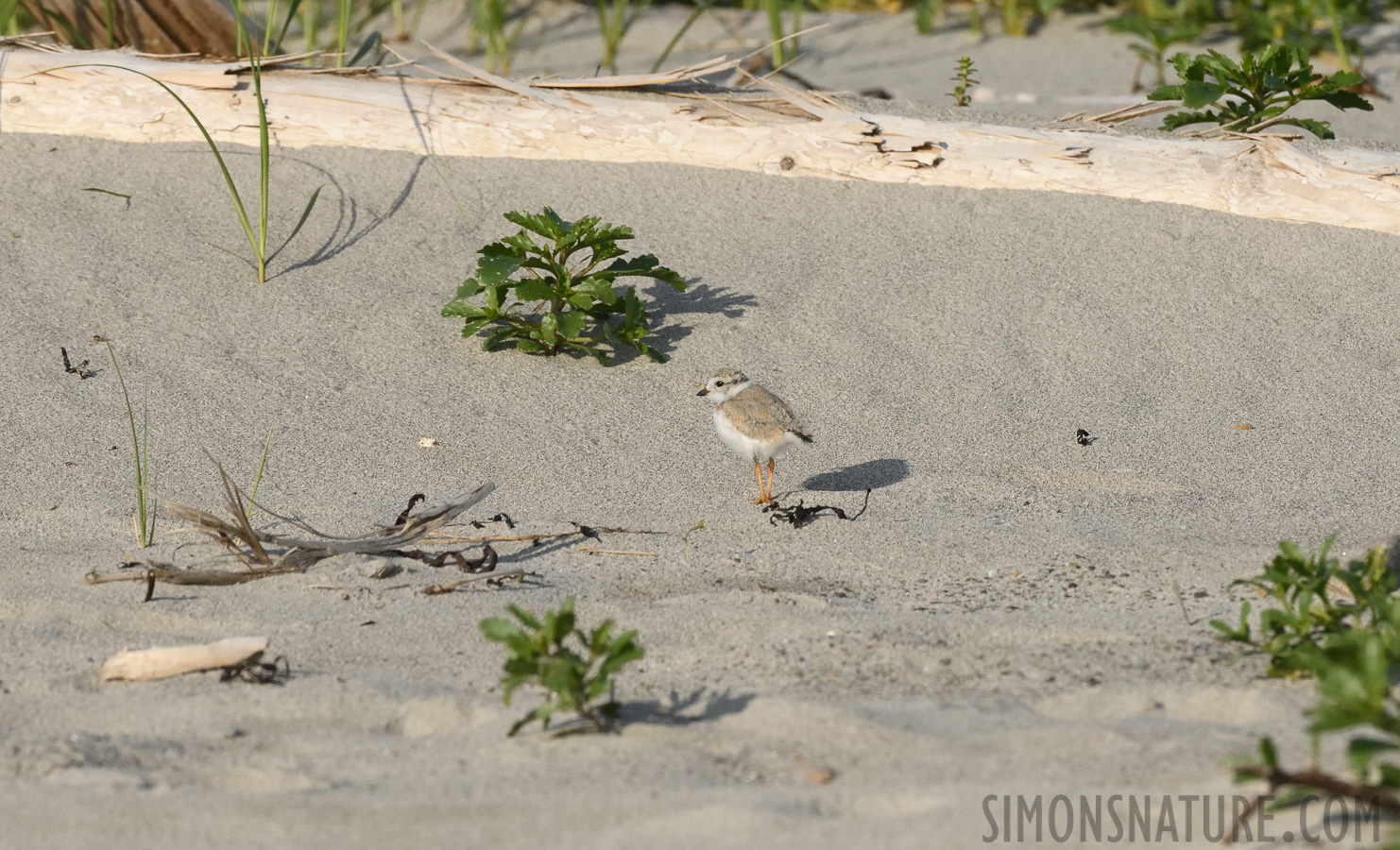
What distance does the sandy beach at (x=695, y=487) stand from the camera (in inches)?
100

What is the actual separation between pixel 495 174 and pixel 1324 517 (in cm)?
395

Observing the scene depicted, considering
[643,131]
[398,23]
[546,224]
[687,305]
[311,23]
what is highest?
[311,23]

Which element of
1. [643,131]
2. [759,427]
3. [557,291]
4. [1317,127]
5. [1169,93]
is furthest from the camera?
[643,131]

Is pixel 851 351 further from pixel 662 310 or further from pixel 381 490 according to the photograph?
pixel 381 490

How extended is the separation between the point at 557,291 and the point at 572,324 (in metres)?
0.17

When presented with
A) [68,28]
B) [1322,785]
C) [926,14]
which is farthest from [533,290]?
[926,14]

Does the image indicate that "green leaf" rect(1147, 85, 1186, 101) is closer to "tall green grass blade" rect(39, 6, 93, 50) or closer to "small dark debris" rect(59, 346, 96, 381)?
"small dark debris" rect(59, 346, 96, 381)

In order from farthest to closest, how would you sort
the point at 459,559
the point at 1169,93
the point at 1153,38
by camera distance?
the point at 1153,38 → the point at 1169,93 → the point at 459,559

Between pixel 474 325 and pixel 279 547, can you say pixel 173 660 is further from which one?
pixel 474 325

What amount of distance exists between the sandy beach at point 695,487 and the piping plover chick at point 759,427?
186mm

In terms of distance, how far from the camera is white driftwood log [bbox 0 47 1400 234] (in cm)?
617

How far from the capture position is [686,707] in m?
2.88

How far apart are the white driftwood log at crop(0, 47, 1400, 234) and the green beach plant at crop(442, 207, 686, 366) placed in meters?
1.16

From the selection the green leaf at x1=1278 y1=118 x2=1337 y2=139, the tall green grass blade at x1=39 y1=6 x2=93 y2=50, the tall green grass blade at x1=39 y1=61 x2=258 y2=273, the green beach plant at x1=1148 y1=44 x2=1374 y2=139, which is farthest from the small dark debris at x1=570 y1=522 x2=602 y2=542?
the tall green grass blade at x1=39 y1=6 x2=93 y2=50
